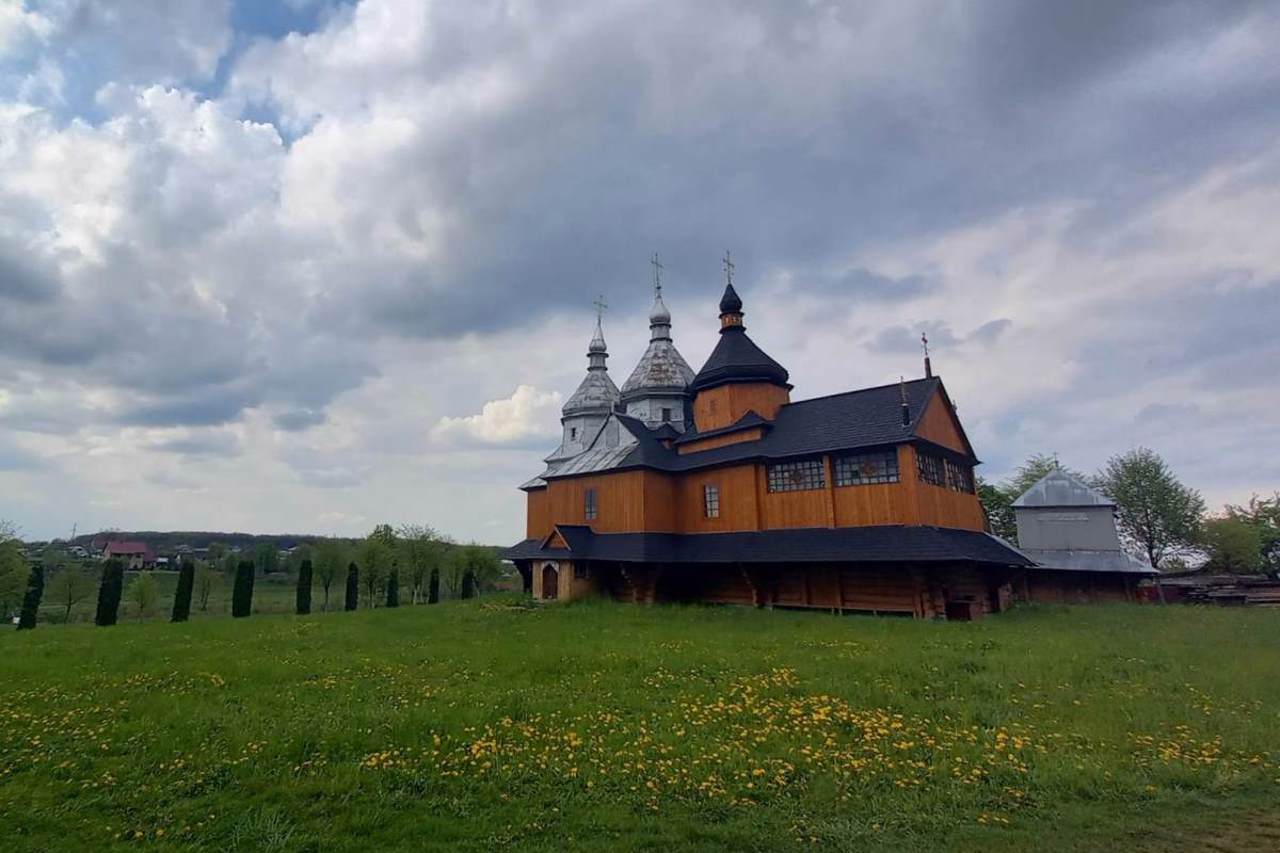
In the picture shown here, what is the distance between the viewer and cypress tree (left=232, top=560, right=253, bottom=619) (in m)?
28.0

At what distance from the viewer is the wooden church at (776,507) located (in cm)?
1903

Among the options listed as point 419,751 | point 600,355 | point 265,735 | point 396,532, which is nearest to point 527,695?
point 419,751

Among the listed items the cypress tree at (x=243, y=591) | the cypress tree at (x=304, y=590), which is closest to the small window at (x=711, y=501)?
the cypress tree at (x=304, y=590)

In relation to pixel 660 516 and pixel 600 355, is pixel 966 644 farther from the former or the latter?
pixel 600 355

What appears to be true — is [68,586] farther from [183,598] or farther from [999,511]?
[999,511]

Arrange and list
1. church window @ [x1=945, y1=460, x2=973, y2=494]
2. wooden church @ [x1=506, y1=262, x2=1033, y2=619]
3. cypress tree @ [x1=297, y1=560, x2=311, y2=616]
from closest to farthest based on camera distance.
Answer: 1. wooden church @ [x1=506, y1=262, x2=1033, y2=619]
2. church window @ [x1=945, y1=460, x2=973, y2=494]
3. cypress tree @ [x1=297, y1=560, x2=311, y2=616]

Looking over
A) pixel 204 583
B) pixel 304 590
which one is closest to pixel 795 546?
pixel 304 590

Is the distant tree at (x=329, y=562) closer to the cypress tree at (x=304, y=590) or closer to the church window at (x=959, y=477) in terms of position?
the cypress tree at (x=304, y=590)

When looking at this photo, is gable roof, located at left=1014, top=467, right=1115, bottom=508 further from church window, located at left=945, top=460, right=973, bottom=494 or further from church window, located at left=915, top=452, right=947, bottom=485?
church window, located at left=915, top=452, right=947, bottom=485

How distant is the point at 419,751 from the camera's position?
680cm

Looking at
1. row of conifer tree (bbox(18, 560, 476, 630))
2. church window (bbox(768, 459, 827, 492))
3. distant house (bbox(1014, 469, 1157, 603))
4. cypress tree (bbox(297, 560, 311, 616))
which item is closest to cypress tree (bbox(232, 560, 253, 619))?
row of conifer tree (bbox(18, 560, 476, 630))

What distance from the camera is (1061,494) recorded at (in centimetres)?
3059

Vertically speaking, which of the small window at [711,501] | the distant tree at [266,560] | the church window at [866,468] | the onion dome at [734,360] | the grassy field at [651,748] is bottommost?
the grassy field at [651,748]

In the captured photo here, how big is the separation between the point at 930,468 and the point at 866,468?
88.1 inches
